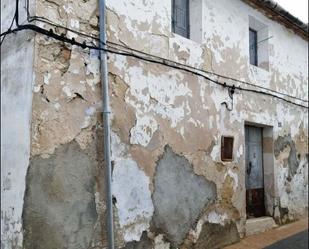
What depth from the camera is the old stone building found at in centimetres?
420

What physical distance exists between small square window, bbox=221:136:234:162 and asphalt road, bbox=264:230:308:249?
5.05 ft

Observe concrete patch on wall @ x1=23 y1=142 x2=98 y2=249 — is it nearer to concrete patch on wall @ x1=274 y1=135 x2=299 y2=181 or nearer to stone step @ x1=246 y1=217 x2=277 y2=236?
stone step @ x1=246 y1=217 x2=277 y2=236

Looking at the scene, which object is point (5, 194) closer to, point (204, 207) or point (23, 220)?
A: point (23, 220)

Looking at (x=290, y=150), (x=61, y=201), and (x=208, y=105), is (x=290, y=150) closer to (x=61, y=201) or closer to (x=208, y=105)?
(x=208, y=105)

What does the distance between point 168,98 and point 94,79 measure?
1278mm

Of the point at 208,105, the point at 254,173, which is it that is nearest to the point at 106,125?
the point at 208,105

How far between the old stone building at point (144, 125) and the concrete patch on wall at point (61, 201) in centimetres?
1

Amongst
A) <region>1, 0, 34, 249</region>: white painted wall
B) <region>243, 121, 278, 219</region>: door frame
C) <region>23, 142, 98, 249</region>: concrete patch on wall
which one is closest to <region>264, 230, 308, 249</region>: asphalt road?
<region>243, 121, 278, 219</region>: door frame

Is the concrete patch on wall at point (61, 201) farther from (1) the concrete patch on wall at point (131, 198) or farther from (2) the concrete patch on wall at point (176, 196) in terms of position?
(2) the concrete patch on wall at point (176, 196)

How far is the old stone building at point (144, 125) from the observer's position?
165 inches

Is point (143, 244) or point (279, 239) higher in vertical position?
point (143, 244)

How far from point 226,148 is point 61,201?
3269mm

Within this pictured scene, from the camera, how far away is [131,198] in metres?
4.93

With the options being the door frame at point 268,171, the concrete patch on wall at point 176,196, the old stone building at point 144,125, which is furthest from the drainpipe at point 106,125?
the door frame at point 268,171
